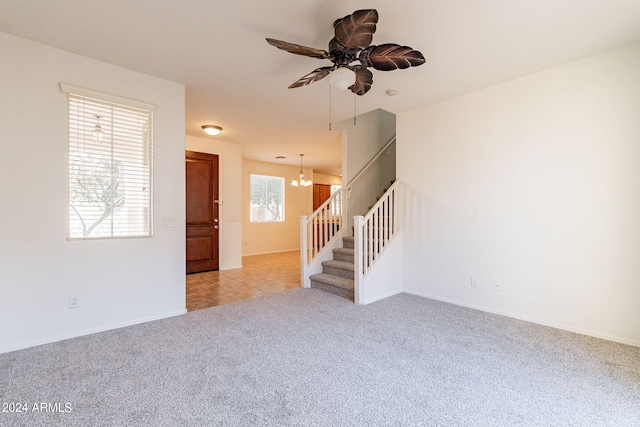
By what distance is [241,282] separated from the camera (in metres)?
4.74

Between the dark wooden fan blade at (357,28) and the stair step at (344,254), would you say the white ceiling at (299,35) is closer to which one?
the dark wooden fan blade at (357,28)

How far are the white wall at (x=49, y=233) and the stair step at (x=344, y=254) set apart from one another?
2.61 metres

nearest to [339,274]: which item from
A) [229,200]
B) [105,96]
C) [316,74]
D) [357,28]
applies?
[316,74]

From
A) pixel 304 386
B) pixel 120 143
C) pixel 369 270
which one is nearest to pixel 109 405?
→ pixel 304 386

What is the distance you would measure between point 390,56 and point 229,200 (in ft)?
15.2

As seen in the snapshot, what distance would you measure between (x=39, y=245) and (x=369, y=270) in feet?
11.1

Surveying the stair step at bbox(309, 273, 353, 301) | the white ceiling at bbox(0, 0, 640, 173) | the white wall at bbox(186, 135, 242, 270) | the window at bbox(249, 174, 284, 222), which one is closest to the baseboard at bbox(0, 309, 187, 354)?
the stair step at bbox(309, 273, 353, 301)

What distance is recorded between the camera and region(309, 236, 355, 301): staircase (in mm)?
3895

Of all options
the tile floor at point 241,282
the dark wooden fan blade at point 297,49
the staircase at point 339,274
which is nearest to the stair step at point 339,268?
the staircase at point 339,274

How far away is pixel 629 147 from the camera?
248cm

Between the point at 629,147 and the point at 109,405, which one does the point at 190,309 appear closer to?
the point at 109,405

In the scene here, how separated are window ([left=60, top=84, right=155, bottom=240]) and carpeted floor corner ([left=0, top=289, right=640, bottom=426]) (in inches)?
41.7

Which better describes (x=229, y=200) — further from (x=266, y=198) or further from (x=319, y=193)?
(x=319, y=193)

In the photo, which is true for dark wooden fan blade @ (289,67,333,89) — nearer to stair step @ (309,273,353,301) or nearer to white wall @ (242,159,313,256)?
stair step @ (309,273,353,301)
